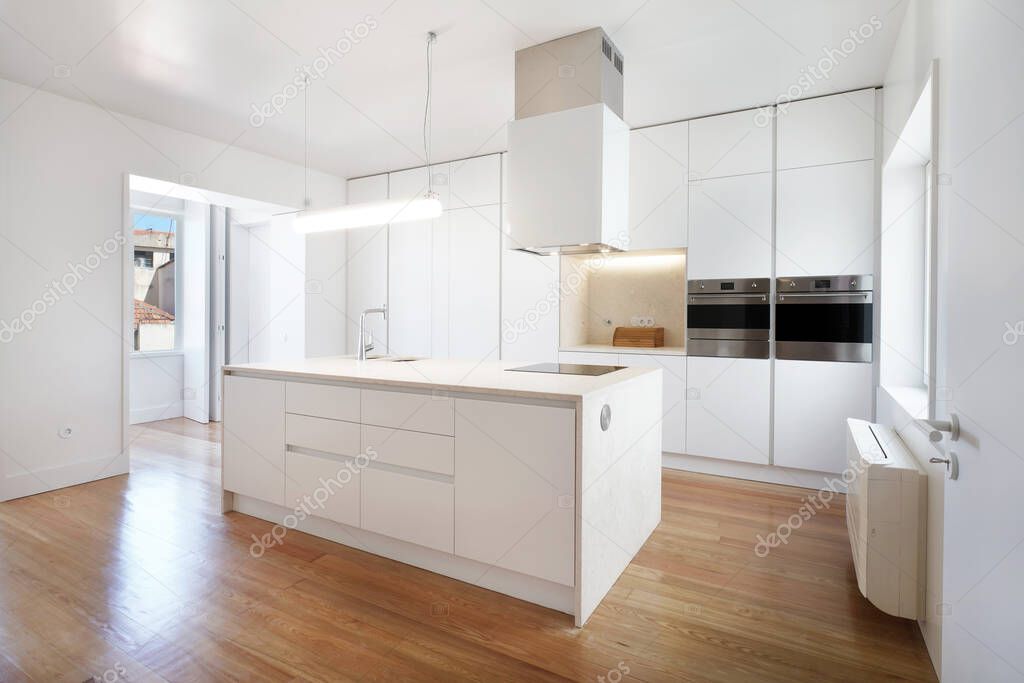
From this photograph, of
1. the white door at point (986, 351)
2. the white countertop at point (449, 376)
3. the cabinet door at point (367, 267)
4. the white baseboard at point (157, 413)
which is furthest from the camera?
the white baseboard at point (157, 413)

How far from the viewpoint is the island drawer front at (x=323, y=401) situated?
264 centimetres

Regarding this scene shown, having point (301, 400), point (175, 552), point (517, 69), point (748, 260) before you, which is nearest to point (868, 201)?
point (748, 260)

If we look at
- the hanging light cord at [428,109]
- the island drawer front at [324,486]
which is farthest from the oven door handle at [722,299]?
the island drawer front at [324,486]

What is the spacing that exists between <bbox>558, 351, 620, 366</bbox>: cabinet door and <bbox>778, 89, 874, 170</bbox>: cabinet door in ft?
5.93

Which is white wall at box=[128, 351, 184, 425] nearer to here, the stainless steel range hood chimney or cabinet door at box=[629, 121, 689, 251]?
the stainless steel range hood chimney

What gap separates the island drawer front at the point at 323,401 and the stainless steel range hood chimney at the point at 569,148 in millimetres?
1236

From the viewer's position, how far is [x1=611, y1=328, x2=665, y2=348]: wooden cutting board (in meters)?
4.46

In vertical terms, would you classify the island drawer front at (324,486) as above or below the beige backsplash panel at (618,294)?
below

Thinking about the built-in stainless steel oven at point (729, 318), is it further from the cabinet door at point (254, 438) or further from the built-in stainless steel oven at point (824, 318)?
the cabinet door at point (254, 438)

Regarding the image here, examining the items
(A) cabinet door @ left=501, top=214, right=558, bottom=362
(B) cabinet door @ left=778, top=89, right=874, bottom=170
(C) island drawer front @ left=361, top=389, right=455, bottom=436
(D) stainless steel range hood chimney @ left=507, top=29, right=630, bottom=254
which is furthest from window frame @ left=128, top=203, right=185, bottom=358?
(B) cabinet door @ left=778, top=89, right=874, bottom=170

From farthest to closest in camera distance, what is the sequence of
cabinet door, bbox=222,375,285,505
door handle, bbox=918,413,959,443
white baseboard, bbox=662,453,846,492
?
1. white baseboard, bbox=662,453,846,492
2. cabinet door, bbox=222,375,285,505
3. door handle, bbox=918,413,959,443

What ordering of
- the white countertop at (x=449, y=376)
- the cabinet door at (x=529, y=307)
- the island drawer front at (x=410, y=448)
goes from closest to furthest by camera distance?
the white countertop at (x=449, y=376) < the island drawer front at (x=410, y=448) < the cabinet door at (x=529, y=307)

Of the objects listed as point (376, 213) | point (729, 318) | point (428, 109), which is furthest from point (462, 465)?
point (428, 109)

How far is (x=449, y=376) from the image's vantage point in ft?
8.46
